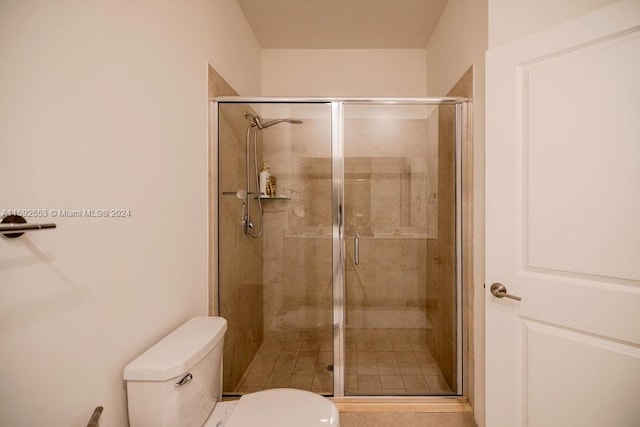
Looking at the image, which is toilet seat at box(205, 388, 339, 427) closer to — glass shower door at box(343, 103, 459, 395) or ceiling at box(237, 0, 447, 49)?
glass shower door at box(343, 103, 459, 395)

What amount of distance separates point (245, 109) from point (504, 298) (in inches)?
68.0

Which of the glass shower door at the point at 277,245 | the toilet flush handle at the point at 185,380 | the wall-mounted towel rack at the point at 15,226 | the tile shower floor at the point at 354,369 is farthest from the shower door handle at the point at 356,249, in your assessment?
the wall-mounted towel rack at the point at 15,226

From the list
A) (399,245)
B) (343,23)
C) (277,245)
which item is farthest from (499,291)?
(343,23)

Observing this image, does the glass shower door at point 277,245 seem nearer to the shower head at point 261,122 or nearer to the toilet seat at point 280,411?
the shower head at point 261,122

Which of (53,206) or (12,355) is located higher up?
(53,206)

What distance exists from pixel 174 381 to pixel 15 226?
24.7 inches

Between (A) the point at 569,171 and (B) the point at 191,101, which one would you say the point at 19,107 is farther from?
(A) the point at 569,171

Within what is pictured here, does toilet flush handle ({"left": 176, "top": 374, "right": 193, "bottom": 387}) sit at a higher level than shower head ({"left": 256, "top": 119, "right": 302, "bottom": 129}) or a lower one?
lower

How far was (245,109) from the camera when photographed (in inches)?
72.5

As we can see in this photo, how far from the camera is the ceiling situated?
81.8 inches

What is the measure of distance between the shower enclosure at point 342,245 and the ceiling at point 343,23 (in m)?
0.84

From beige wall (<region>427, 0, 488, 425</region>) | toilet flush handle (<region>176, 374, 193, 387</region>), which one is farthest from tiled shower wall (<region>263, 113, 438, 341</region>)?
toilet flush handle (<region>176, 374, 193, 387</region>)

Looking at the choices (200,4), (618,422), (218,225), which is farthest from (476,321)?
(200,4)

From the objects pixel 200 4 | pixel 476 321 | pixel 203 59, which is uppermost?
pixel 200 4
